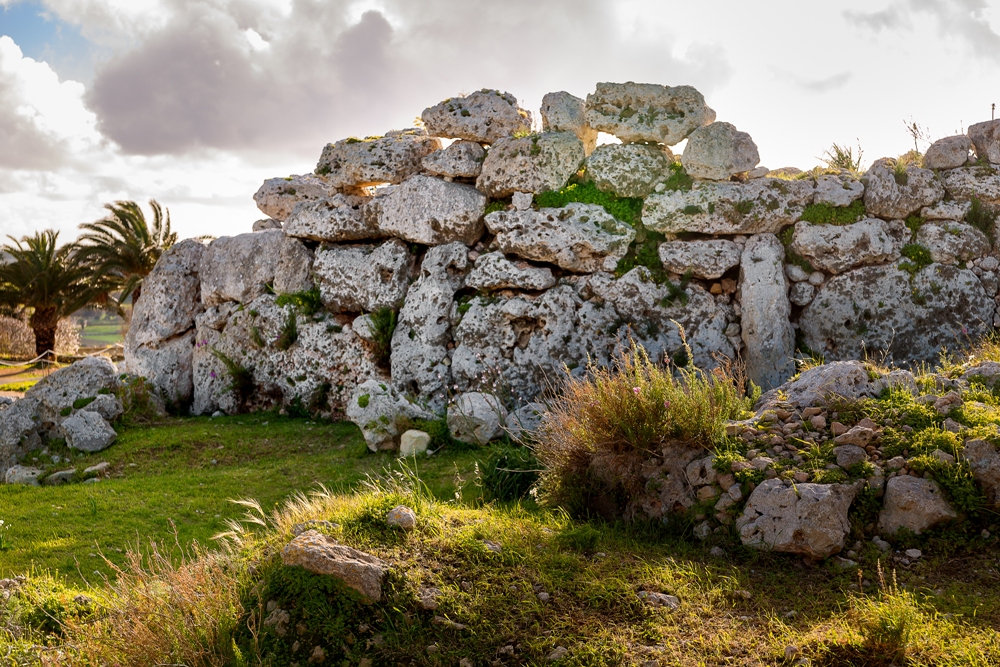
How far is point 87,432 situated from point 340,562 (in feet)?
26.1

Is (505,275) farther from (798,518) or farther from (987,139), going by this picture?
(987,139)

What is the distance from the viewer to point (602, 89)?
11.2 m

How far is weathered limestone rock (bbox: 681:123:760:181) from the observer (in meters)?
10.7

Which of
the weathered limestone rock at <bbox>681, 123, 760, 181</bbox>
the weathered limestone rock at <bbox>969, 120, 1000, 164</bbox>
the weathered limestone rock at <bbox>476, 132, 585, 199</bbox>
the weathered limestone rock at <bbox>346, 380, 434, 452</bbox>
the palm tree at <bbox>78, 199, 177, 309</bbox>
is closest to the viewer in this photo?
the weathered limestone rock at <bbox>346, 380, 434, 452</bbox>

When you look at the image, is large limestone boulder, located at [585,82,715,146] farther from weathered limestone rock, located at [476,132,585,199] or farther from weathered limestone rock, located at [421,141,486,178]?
weathered limestone rock, located at [421,141,486,178]

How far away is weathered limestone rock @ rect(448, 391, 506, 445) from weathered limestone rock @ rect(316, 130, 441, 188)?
4512mm

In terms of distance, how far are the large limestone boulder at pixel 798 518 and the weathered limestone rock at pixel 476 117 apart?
7819 millimetres

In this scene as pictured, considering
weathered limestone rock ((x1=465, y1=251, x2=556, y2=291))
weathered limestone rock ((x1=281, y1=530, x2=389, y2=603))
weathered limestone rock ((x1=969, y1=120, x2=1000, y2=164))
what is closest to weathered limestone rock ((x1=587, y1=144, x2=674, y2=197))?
weathered limestone rock ((x1=465, y1=251, x2=556, y2=291))

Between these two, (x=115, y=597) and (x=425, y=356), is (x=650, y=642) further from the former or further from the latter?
(x=425, y=356)

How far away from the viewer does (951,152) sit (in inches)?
420

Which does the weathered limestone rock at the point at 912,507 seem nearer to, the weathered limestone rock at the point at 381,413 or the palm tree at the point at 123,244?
the weathered limestone rock at the point at 381,413

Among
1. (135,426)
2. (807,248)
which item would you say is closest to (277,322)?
(135,426)

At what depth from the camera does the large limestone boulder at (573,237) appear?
1086cm

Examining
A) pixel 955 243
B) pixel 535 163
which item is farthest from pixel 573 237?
pixel 955 243
